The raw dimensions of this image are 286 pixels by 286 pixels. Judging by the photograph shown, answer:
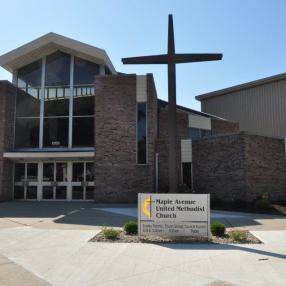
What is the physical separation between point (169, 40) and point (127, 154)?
384 inches

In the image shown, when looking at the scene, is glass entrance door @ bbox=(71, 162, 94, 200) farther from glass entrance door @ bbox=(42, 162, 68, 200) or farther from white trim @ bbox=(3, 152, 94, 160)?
white trim @ bbox=(3, 152, 94, 160)

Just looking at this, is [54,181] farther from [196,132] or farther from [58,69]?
[196,132]

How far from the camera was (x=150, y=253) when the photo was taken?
748cm

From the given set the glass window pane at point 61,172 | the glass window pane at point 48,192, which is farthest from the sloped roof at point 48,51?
the glass window pane at point 48,192

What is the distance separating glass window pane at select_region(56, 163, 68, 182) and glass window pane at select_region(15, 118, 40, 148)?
2057mm

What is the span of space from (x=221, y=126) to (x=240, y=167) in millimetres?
11619

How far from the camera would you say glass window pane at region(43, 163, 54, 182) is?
21453 millimetres

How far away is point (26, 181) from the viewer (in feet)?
71.3

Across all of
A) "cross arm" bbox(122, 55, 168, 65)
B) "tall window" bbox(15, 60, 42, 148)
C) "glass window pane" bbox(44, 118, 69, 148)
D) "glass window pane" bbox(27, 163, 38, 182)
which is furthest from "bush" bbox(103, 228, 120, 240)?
"tall window" bbox(15, 60, 42, 148)

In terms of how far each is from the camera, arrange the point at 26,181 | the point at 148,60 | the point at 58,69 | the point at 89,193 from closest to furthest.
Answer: the point at 148,60, the point at 89,193, the point at 26,181, the point at 58,69

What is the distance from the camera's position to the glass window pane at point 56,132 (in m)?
21.4

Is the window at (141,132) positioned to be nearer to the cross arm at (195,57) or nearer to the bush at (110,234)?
the cross arm at (195,57)

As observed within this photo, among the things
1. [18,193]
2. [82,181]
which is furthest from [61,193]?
[18,193]

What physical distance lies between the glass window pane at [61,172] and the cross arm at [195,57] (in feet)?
41.0
